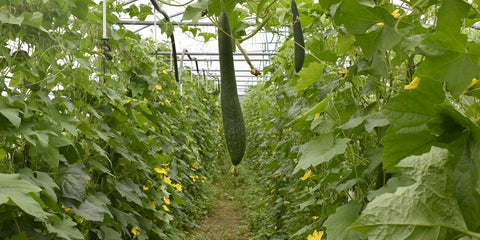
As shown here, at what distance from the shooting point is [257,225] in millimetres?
5359

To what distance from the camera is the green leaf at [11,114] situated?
4.80ft

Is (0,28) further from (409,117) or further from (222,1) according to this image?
(409,117)

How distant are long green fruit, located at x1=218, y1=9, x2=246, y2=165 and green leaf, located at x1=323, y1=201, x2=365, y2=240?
561 millimetres

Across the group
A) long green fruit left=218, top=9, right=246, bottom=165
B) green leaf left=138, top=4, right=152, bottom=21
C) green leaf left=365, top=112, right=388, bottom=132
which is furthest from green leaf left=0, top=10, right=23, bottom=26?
green leaf left=365, top=112, right=388, bottom=132

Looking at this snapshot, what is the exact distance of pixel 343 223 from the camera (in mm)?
1503

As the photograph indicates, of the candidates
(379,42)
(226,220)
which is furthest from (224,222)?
(379,42)

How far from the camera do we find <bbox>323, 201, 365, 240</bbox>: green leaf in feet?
4.75

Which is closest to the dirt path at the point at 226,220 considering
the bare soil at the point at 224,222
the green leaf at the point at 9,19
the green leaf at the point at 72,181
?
the bare soil at the point at 224,222

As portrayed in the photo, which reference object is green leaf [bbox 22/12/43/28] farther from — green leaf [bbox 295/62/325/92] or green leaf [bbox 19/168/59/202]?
green leaf [bbox 295/62/325/92]

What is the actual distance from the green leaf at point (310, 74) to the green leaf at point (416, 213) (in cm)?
92

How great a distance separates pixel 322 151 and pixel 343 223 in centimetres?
27

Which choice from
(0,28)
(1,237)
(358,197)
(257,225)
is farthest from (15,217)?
(257,225)

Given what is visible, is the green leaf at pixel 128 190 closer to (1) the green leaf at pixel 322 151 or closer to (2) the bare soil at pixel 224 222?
(1) the green leaf at pixel 322 151

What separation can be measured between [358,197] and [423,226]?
95 cm
